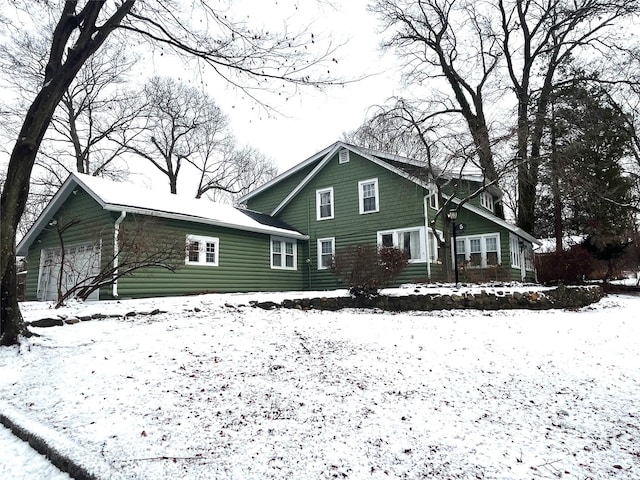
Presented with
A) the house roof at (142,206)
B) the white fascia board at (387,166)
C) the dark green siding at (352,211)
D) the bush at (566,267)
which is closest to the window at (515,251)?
the bush at (566,267)

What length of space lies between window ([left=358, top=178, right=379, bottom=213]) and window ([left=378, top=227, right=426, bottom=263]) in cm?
118

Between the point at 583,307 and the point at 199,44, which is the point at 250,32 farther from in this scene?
the point at 583,307

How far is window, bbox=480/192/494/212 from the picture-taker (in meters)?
20.6

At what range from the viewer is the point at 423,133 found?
13.5 metres

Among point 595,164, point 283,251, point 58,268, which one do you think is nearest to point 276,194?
point 283,251

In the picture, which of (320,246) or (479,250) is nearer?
(479,250)

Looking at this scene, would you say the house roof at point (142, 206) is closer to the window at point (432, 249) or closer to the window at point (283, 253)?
the window at point (283, 253)

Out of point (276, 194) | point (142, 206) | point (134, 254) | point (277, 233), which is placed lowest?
point (134, 254)

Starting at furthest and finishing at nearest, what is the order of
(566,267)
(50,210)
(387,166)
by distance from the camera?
(387,166), (50,210), (566,267)

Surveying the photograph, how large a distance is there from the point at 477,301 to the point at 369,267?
293cm

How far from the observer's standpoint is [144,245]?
10453 mm

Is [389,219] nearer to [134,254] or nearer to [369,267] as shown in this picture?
[369,267]

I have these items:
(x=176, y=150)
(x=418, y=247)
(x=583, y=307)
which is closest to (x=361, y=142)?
(x=418, y=247)

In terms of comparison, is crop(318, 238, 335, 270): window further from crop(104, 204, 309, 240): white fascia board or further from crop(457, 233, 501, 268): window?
crop(457, 233, 501, 268): window
